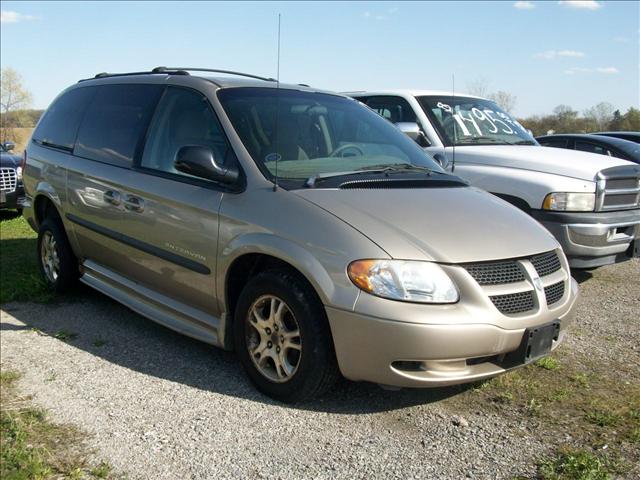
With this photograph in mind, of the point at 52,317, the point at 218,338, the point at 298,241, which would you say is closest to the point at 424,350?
the point at 298,241

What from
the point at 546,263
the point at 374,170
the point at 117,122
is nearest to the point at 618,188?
the point at 546,263

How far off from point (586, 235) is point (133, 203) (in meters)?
3.82

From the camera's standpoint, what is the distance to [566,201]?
5.70 m

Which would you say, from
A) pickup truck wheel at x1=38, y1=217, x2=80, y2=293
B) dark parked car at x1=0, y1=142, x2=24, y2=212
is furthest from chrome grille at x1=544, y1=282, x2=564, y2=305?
dark parked car at x1=0, y1=142, x2=24, y2=212

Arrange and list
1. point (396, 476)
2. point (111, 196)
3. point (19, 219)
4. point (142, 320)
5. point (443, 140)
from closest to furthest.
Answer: point (396, 476), point (111, 196), point (142, 320), point (443, 140), point (19, 219)

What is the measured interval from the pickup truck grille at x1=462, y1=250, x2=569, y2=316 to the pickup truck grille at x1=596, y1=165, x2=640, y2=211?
8.36 ft

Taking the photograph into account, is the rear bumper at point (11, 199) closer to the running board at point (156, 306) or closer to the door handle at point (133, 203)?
the running board at point (156, 306)

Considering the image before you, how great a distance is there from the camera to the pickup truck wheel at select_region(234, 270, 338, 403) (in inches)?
132

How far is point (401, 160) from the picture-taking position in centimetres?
443

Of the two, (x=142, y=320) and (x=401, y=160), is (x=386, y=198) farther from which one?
(x=142, y=320)

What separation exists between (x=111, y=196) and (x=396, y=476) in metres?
3.02

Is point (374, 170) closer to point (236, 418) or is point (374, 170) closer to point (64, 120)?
point (236, 418)

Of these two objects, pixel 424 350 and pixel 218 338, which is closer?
pixel 424 350

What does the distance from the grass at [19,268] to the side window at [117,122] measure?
1436 millimetres
